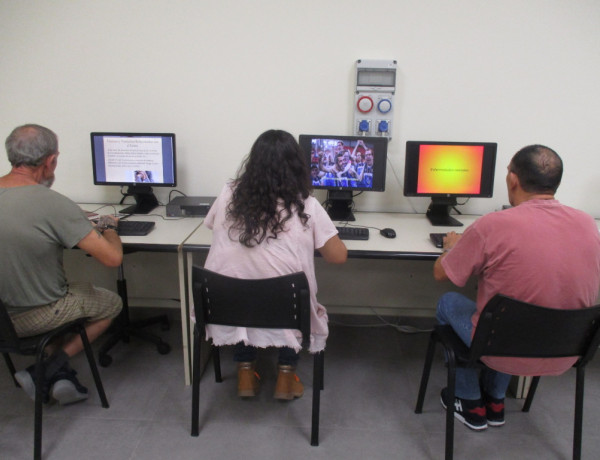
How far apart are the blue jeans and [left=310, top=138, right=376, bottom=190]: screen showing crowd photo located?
778mm

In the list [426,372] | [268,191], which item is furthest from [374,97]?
[426,372]

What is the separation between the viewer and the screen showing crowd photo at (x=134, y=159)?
2.37 metres

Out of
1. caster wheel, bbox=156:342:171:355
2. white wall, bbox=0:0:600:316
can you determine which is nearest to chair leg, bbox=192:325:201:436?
caster wheel, bbox=156:342:171:355

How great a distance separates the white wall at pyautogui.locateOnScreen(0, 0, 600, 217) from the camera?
2295 millimetres

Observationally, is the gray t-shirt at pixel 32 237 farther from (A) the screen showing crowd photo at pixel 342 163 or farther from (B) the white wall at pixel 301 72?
(A) the screen showing crowd photo at pixel 342 163

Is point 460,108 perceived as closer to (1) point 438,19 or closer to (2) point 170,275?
(1) point 438,19

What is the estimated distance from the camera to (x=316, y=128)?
96.7 inches

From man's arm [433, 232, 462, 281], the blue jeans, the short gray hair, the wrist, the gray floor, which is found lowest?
the gray floor

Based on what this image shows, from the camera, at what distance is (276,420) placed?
1.87 m

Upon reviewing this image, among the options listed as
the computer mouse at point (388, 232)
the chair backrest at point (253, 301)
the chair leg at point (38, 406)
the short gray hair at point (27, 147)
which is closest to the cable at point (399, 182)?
the computer mouse at point (388, 232)

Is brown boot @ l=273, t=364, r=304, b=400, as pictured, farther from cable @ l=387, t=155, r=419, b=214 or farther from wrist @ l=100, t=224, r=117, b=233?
cable @ l=387, t=155, r=419, b=214

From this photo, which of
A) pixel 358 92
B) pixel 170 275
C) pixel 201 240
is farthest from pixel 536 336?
pixel 170 275

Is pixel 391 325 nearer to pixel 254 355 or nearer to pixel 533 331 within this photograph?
pixel 254 355

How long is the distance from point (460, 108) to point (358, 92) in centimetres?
57
